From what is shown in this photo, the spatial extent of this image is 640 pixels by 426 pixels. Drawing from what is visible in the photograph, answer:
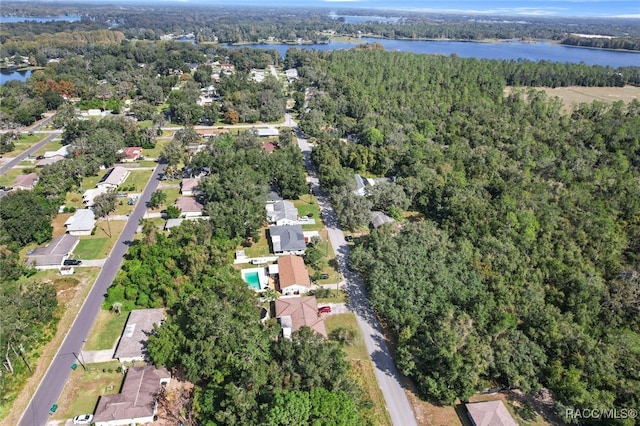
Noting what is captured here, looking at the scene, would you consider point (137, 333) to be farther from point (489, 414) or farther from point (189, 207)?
point (489, 414)

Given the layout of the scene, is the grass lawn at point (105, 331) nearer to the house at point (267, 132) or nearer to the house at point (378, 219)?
the house at point (378, 219)

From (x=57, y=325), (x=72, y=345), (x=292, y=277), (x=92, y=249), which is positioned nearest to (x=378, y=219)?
(x=292, y=277)

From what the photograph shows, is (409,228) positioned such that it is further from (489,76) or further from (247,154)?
(489,76)

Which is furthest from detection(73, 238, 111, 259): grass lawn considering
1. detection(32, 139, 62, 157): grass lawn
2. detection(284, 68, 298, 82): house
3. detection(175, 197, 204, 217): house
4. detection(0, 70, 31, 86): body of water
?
detection(0, 70, 31, 86): body of water

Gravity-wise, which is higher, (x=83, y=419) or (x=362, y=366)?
(x=362, y=366)

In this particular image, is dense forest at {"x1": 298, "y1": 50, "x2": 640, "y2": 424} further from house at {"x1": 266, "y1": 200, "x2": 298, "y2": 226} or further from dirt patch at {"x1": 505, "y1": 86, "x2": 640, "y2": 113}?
dirt patch at {"x1": 505, "y1": 86, "x2": 640, "y2": 113}

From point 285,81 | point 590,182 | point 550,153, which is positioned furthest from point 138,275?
point 285,81
